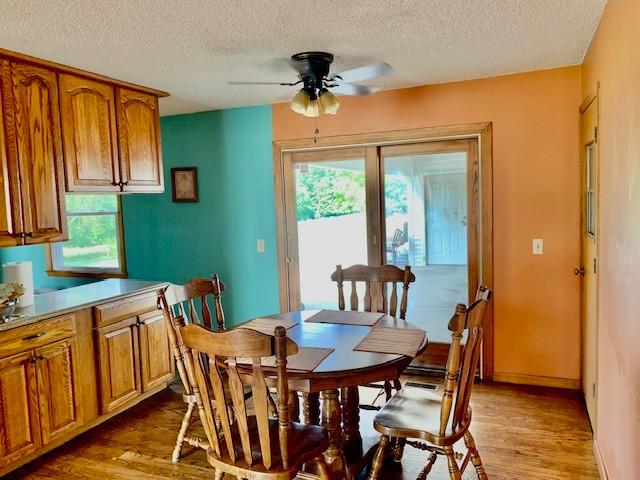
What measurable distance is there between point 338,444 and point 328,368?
0.58 metres

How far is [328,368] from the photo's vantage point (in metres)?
2.00

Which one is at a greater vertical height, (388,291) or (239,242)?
(239,242)

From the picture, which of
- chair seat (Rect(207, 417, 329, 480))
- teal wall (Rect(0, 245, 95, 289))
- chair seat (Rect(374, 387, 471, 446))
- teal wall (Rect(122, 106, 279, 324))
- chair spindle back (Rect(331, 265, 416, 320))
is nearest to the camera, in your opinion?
chair seat (Rect(207, 417, 329, 480))

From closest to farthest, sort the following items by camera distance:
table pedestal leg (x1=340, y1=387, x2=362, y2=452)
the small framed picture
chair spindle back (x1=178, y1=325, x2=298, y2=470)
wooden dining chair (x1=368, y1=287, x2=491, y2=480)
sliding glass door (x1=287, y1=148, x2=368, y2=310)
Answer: chair spindle back (x1=178, y1=325, x2=298, y2=470) → wooden dining chair (x1=368, y1=287, x2=491, y2=480) → table pedestal leg (x1=340, y1=387, x2=362, y2=452) → sliding glass door (x1=287, y1=148, x2=368, y2=310) → the small framed picture

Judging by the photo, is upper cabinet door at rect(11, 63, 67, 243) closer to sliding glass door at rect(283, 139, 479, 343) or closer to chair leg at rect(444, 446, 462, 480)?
sliding glass door at rect(283, 139, 479, 343)

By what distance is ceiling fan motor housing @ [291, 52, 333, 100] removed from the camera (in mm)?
2820

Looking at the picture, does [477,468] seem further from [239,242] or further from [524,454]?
[239,242]

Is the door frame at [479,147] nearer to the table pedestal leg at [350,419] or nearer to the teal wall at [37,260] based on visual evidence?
the table pedestal leg at [350,419]

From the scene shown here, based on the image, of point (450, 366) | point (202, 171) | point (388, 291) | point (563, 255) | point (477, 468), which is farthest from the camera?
point (202, 171)

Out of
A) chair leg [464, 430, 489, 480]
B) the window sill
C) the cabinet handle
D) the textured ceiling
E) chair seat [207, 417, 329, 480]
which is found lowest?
chair leg [464, 430, 489, 480]

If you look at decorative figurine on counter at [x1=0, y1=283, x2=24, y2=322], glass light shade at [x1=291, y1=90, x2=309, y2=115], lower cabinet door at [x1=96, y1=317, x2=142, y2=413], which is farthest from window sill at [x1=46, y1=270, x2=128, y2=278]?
glass light shade at [x1=291, y1=90, x2=309, y2=115]

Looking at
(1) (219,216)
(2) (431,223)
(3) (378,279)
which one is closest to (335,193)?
(2) (431,223)

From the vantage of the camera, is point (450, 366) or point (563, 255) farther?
point (563, 255)

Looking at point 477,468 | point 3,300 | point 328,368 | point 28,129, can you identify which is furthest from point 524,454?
point 28,129
